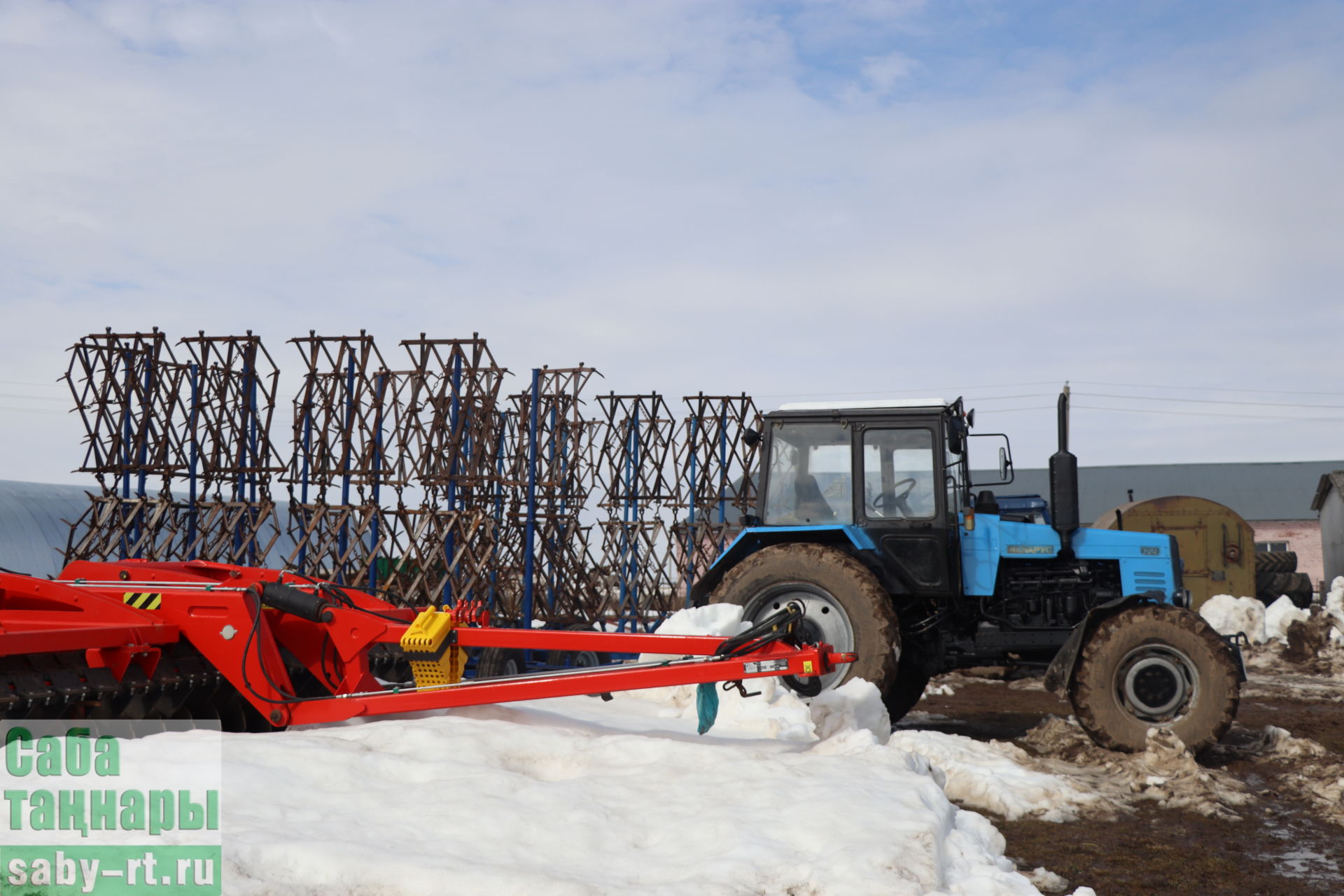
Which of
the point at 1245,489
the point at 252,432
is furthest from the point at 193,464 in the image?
the point at 1245,489

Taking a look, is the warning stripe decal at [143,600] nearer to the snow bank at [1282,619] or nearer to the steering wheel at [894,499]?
the steering wheel at [894,499]

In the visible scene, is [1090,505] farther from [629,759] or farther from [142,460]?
[629,759]

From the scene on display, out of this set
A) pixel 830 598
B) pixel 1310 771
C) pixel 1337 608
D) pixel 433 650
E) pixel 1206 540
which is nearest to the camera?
pixel 433 650

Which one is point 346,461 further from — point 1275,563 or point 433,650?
point 1275,563

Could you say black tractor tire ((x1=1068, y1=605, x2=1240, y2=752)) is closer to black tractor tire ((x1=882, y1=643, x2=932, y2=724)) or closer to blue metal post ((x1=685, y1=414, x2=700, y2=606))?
black tractor tire ((x1=882, y1=643, x2=932, y2=724))

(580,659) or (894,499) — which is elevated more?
(894,499)

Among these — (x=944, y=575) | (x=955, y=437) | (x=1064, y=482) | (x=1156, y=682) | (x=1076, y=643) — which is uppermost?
(x=955, y=437)

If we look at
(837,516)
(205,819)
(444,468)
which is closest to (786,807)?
(205,819)

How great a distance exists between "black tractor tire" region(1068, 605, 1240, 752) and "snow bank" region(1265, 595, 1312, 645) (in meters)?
11.2

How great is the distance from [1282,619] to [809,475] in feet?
41.1

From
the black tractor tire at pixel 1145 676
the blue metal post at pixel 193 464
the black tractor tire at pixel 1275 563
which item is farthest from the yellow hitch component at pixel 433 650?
the black tractor tire at pixel 1275 563

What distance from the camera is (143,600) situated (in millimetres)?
4781

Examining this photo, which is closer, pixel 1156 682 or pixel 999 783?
pixel 999 783

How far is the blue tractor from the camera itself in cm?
671
